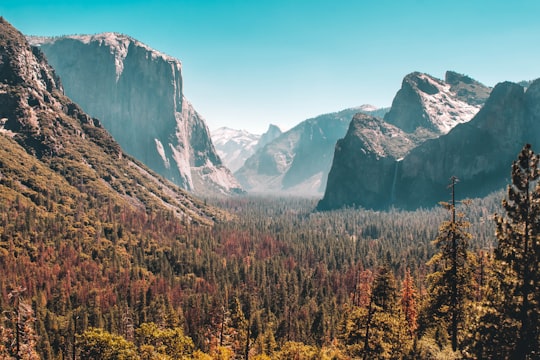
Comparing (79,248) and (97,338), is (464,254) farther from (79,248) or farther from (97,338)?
(79,248)

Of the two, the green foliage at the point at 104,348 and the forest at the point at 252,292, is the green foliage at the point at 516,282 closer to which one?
the forest at the point at 252,292

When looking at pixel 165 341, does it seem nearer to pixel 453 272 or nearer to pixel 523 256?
pixel 453 272

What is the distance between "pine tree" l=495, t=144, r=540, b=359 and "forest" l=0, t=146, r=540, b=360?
0.25 ft

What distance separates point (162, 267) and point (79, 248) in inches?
1248

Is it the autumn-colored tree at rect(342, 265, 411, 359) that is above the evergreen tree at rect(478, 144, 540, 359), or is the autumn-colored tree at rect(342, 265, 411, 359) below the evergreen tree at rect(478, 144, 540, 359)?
below

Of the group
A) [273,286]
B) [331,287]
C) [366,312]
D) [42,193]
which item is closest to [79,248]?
[42,193]

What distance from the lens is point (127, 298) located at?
398 ft

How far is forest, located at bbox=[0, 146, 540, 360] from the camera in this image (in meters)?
29.9

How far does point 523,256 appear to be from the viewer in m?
28.8

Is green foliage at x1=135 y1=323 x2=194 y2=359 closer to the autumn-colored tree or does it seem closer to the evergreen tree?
the autumn-colored tree

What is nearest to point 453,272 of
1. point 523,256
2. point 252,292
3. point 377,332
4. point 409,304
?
point 523,256

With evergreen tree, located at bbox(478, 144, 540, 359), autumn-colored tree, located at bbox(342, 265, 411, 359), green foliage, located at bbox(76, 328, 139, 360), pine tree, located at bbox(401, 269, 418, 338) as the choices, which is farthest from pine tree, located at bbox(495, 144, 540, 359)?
pine tree, located at bbox(401, 269, 418, 338)

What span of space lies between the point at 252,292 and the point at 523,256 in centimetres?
11071

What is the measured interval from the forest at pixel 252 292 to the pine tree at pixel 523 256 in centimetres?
8
